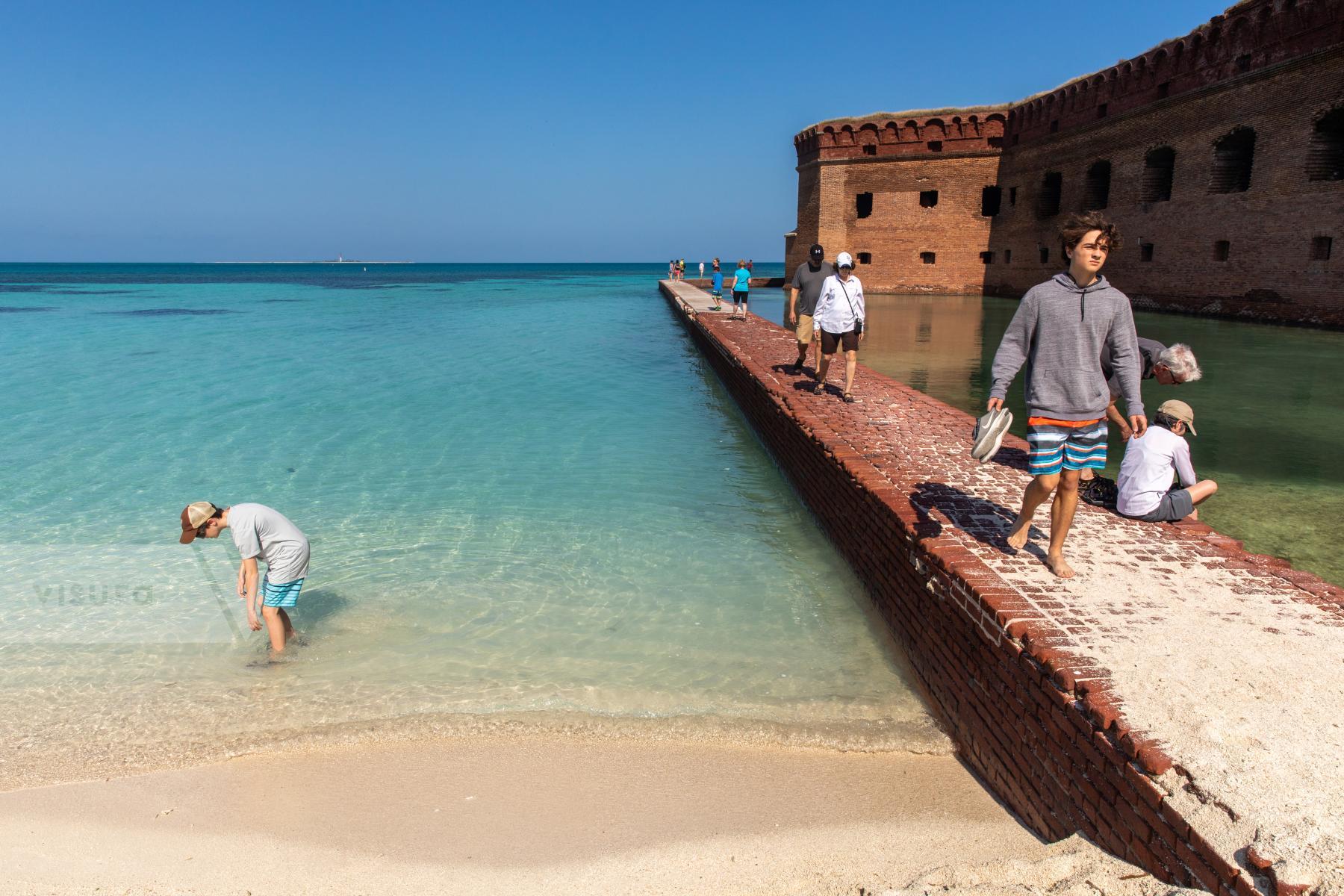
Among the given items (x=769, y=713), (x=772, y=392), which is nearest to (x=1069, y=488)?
(x=769, y=713)

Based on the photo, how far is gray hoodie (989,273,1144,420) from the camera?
3.27 metres

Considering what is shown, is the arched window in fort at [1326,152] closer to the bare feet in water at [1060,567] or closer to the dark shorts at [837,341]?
the dark shorts at [837,341]

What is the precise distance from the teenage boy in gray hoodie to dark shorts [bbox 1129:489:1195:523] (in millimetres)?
994

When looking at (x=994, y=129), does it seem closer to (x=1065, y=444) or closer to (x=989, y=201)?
(x=989, y=201)

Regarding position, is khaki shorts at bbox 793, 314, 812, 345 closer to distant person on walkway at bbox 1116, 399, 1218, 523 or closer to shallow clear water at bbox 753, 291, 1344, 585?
shallow clear water at bbox 753, 291, 1344, 585

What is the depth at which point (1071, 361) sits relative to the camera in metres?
3.28

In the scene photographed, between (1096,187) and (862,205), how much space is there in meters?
9.13

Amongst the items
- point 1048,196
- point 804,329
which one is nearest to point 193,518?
point 804,329

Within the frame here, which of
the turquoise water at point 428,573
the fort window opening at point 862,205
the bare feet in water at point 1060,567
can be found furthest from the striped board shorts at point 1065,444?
the fort window opening at point 862,205

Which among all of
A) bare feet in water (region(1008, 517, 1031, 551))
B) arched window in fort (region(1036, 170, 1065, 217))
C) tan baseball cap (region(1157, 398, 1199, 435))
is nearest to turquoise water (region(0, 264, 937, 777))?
bare feet in water (region(1008, 517, 1031, 551))

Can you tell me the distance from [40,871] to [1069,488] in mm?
4030

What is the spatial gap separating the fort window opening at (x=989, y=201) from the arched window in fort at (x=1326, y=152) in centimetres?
1402

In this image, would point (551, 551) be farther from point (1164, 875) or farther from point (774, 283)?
point (774, 283)

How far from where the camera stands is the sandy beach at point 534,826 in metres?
2.71
